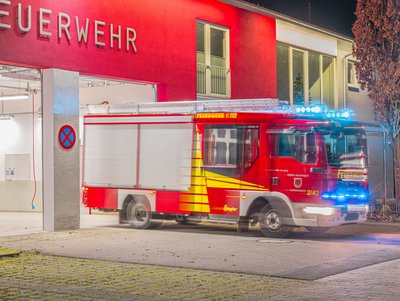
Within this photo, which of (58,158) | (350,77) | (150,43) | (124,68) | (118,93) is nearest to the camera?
(58,158)

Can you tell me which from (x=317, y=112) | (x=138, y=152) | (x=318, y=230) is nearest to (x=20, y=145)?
(x=138, y=152)

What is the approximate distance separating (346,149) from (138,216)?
5713 mm

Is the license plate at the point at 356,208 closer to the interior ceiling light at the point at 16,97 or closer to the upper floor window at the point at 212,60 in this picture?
the upper floor window at the point at 212,60

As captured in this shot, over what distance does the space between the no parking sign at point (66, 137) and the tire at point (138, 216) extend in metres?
2.19

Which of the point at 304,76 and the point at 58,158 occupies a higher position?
the point at 304,76

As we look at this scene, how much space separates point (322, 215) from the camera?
1689cm

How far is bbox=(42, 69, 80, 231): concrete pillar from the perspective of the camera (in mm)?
19109

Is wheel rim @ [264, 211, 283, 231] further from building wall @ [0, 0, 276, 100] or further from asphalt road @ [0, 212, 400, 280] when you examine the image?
building wall @ [0, 0, 276, 100]

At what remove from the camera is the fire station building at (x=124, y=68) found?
62.7 ft

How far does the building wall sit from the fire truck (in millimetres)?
1859

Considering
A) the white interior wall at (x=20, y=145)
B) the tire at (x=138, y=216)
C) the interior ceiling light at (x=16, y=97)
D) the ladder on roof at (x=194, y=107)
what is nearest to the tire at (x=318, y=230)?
the ladder on roof at (x=194, y=107)

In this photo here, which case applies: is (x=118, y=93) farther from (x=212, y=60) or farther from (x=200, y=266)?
(x=200, y=266)

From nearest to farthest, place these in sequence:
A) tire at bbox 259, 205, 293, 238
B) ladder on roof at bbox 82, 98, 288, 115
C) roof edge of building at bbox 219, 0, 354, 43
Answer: tire at bbox 259, 205, 293, 238
ladder on roof at bbox 82, 98, 288, 115
roof edge of building at bbox 219, 0, 354, 43

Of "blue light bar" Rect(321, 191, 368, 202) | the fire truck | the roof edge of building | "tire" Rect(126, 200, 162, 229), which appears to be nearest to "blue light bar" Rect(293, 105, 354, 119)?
the fire truck
